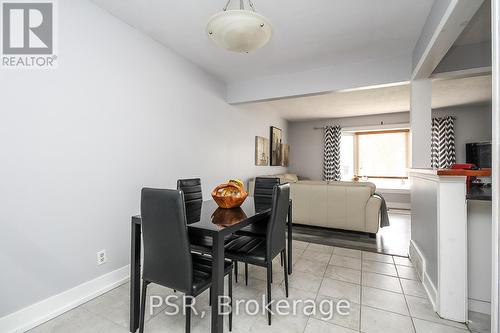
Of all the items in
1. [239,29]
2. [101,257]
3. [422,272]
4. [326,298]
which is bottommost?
[326,298]

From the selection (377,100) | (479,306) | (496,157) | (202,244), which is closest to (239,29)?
(496,157)

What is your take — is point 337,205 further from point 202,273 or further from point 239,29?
point 239,29

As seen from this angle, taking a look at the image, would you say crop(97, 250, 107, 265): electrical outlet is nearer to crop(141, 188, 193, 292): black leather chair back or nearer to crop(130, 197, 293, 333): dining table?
crop(130, 197, 293, 333): dining table

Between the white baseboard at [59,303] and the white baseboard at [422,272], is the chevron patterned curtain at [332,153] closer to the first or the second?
the white baseboard at [422,272]

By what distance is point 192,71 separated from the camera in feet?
10.5

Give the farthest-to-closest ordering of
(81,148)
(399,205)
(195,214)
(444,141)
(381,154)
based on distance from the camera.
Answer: (381,154), (399,205), (444,141), (81,148), (195,214)

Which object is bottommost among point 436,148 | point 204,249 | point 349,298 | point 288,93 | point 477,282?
point 349,298

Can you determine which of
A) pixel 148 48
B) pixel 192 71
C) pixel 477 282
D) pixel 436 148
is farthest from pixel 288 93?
pixel 436 148

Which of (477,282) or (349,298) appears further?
(349,298)

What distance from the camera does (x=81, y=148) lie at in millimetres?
1940

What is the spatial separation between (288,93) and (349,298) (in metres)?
2.73

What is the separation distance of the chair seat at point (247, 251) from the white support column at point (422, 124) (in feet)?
6.66

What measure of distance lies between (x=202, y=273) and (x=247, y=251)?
1.42 feet

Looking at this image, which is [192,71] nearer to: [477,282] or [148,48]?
[148,48]
